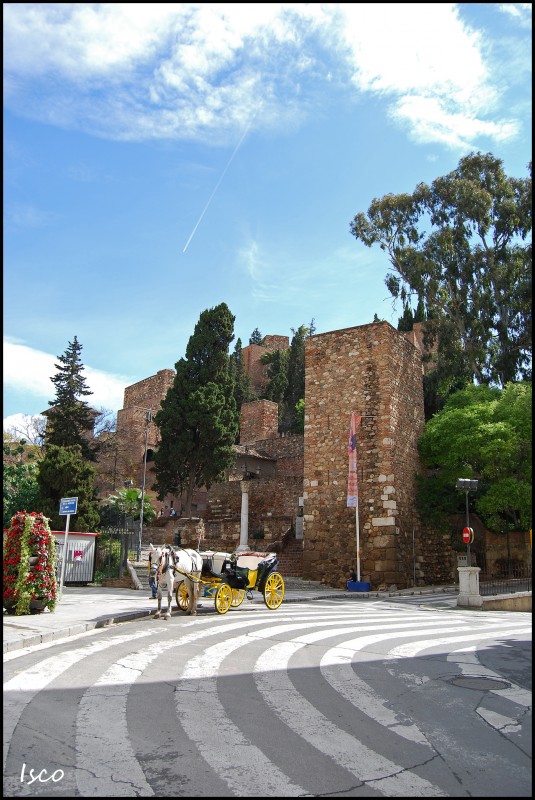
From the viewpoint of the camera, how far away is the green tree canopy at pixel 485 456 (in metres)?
20.7

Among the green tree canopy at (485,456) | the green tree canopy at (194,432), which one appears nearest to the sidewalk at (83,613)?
the green tree canopy at (485,456)

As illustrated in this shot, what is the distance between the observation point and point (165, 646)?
8383 millimetres

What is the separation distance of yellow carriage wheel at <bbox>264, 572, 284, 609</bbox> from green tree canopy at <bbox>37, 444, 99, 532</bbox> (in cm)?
1239

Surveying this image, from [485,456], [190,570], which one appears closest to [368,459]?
[485,456]

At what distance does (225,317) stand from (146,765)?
3338 centimetres

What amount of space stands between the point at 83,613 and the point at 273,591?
4132 mm

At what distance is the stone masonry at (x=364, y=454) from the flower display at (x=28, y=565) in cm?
1216

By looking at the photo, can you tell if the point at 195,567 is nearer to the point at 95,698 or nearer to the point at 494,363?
the point at 95,698

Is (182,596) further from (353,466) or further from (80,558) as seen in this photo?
(353,466)

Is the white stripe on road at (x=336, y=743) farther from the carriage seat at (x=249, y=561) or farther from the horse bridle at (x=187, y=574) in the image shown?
the carriage seat at (x=249, y=561)

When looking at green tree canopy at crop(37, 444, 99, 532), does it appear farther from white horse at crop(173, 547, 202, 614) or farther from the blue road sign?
white horse at crop(173, 547, 202, 614)

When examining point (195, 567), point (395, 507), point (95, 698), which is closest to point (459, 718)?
point (95, 698)

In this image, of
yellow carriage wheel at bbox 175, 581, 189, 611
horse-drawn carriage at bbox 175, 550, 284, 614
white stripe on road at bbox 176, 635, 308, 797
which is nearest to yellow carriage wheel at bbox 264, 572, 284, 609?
horse-drawn carriage at bbox 175, 550, 284, 614

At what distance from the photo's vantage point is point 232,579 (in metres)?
13.0
